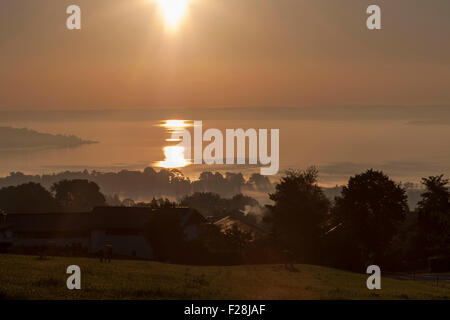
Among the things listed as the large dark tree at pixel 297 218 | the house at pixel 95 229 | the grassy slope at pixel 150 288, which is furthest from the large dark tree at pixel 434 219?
the grassy slope at pixel 150 288

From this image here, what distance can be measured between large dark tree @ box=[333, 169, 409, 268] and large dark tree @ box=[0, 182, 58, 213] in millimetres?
106239

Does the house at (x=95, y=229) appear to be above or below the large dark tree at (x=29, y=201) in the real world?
below

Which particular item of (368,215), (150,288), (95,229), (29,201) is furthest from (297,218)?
(29,201)

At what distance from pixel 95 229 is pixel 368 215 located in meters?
47.1

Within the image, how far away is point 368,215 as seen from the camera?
322 feet

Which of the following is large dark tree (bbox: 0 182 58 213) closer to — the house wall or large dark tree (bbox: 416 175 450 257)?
the house wall

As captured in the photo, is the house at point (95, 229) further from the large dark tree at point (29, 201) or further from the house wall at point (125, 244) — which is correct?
the large dark tree at point (29, 201)

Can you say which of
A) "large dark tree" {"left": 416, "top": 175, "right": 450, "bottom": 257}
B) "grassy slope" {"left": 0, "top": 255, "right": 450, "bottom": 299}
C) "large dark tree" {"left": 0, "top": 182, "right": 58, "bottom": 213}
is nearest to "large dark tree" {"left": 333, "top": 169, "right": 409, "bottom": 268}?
"large dark tree" {"left": 416, "top": 175, "right": 450, "bottom": 257}

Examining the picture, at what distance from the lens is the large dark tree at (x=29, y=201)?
18225cm

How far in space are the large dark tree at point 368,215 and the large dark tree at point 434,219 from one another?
996cm
